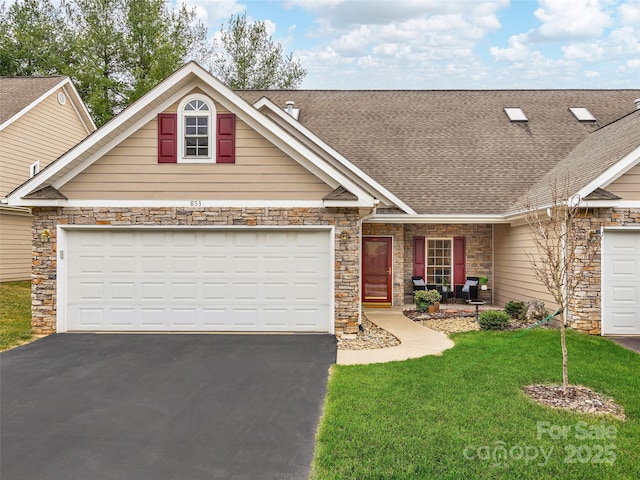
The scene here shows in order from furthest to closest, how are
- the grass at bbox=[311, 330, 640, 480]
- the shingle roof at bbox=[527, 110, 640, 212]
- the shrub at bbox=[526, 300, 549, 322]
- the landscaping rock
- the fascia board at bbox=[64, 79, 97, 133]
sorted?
1. the fascia board at bbox=[64, 79, 97, 133]
2. the shrub at bbox=[526, 300, 549, 322]
3. the shingle roof at bbox=[527, 110, 640, 212]
4. the landscaping rock
5. the grass at bbox=[311, 330, 640, 480]

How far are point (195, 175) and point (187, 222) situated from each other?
1.01 metres

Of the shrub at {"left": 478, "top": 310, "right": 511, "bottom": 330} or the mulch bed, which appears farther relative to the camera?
the shrub at {"left": 478, "top": 310, "right": 511, "bottom": 330}

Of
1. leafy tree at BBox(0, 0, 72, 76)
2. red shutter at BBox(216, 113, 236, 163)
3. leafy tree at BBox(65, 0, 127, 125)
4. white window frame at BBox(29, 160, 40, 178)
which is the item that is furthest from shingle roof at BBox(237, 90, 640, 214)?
leafy tree at BBox(0, 0, 72, 76)

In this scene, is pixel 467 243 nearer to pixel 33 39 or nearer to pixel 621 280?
pixel 621 280

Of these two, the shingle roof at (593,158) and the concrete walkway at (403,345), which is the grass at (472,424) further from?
the shingle roof at (593,158)

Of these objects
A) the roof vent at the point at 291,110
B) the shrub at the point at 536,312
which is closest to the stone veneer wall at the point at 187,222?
the shrub at the point at 536,312

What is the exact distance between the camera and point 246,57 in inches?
1117

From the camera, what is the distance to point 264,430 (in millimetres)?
4684

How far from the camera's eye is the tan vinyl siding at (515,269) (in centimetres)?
1105

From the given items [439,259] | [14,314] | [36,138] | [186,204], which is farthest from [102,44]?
[439,259]

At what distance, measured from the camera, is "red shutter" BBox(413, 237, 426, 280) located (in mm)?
13508

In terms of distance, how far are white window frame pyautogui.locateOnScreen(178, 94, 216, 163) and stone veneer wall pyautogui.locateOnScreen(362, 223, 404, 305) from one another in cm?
553

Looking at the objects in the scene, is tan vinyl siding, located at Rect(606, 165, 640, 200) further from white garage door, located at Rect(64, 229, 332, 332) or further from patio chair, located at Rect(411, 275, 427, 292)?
white garage door, located at Rect(64, 229, 332, 332)

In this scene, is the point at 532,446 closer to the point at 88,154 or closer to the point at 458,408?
the point at 458,408
